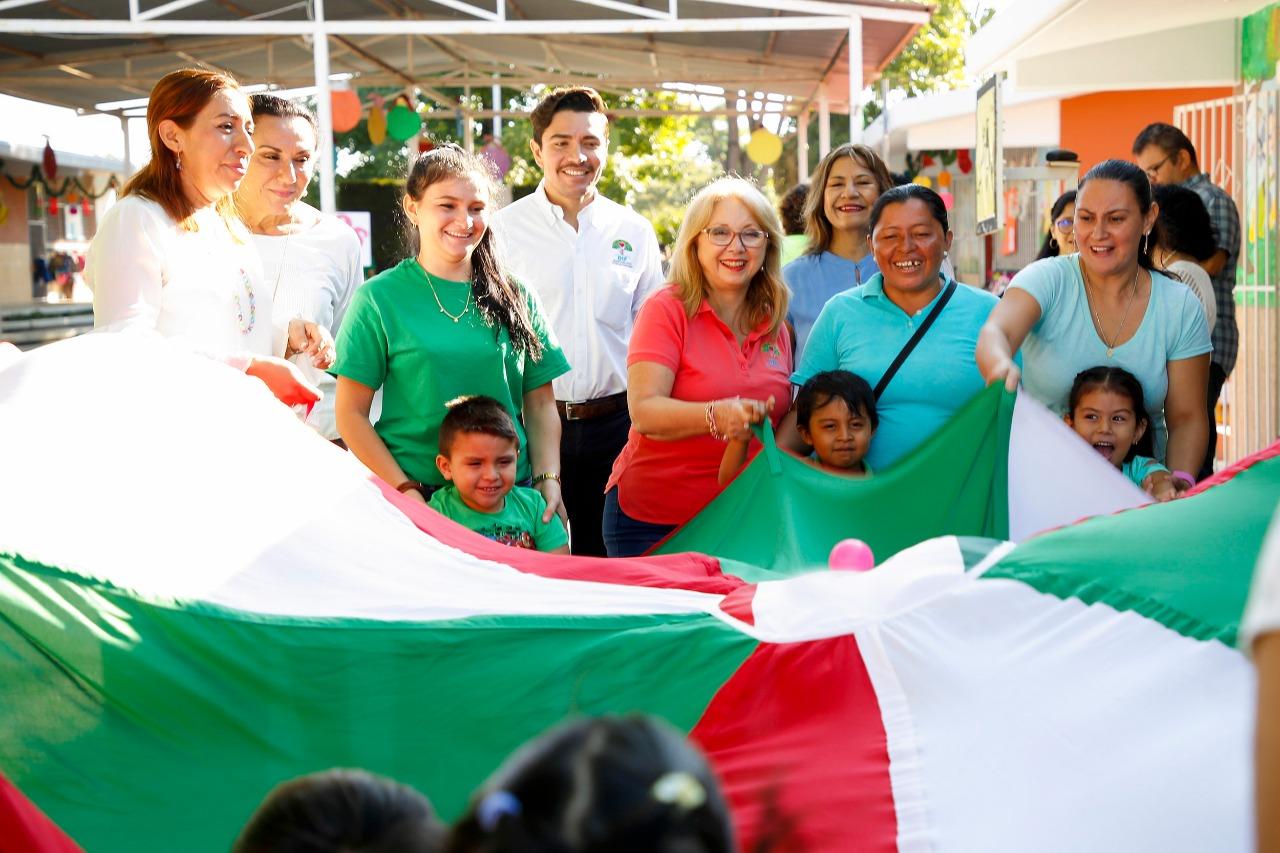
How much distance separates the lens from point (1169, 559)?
2701 millimetres

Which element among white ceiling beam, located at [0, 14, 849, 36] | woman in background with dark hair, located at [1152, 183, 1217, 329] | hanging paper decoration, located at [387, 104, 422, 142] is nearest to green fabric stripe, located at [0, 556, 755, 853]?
woman in background with dark hair, located at [1152, 183, 1217, 329]

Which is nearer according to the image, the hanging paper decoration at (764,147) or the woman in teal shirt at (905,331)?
the woman in teal shirt at (905,331)

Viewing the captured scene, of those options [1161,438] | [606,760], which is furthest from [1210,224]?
[606,760]

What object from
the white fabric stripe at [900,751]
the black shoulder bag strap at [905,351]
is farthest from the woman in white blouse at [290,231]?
the white fabric stripe at [900,751]

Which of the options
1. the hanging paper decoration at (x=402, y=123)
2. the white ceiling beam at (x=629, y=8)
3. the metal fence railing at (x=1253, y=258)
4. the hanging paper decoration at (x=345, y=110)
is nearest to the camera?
the metal fence railing at (x=1253, y=258)

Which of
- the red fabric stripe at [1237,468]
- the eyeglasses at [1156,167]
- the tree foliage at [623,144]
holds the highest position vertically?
the tree foliage at [623,144]

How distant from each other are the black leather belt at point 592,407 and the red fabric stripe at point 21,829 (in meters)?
3.12

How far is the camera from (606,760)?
0.89m

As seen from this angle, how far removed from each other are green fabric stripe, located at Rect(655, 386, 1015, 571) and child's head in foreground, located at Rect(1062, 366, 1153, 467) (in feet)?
1.08

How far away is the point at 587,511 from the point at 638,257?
1.02 m

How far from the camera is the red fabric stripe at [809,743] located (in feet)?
7.78

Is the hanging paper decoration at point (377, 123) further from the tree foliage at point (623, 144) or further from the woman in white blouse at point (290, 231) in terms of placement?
the woman in white blouse at point (290, 231)

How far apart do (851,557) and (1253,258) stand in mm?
6797

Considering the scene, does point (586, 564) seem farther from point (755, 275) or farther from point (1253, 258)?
point (1253, 258)
